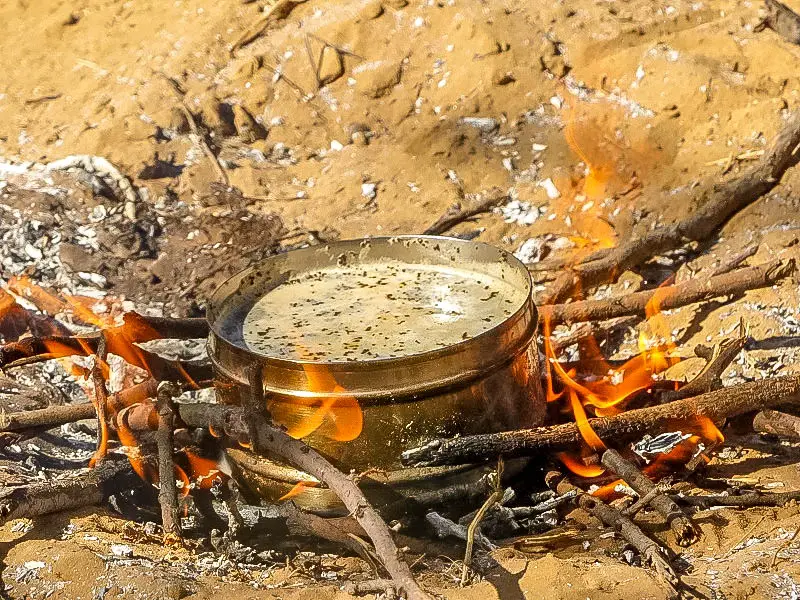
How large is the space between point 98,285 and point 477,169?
11.1ft

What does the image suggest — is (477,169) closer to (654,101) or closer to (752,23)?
(654,101)

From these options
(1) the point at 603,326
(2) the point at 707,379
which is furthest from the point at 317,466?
(1) the point at 603,326

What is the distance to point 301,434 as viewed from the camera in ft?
12.7

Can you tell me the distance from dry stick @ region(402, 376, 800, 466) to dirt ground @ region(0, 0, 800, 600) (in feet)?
3.56

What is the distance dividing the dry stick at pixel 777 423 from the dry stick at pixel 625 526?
86 cm

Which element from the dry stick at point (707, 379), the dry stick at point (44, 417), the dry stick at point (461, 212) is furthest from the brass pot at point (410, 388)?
the dry stick at point (461, 212)

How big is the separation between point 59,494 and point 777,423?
339 cm

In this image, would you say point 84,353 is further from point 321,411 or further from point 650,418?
point 650,418

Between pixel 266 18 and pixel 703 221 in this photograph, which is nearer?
pixel 703 221

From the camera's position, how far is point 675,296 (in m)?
5.38

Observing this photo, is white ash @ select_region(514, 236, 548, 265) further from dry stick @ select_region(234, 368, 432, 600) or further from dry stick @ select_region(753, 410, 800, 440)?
dry stick @ select_region(234, 368, 432, 600)

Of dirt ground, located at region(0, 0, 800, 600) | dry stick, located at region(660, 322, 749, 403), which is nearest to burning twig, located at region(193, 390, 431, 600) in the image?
dry stick, located at region(660, 322, 749, 403)

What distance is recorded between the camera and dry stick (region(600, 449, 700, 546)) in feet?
12.6

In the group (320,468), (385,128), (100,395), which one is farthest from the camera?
(385,128)
